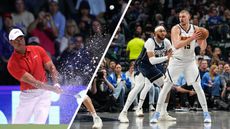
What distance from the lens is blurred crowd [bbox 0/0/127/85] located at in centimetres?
296

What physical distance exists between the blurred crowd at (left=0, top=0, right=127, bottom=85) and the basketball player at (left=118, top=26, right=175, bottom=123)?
14.6 ft

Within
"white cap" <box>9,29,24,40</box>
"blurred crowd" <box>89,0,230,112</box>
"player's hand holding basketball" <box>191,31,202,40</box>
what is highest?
"white cap" <box>9,29,24,40</box>

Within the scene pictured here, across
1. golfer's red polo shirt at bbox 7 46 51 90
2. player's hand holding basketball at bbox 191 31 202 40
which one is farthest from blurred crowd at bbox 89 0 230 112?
golfer's red polo shirt at bbox 7 46 51 90

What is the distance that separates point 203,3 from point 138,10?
2472 millimetres

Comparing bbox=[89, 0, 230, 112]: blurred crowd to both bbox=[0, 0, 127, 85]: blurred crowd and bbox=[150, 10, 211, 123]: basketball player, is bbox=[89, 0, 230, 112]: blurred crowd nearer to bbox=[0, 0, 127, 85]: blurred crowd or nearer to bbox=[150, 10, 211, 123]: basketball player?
bbox=[150, 10, 211, 123]: basketball player

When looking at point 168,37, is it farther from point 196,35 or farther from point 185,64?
point 196,35

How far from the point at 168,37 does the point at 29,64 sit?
8.53 metres

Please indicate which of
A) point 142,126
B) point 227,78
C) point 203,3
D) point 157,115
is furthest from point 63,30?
point 203,3

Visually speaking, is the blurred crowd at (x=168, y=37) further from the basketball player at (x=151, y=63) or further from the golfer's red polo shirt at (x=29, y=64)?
the golfer's red polo shirt at (x=29, y=64)

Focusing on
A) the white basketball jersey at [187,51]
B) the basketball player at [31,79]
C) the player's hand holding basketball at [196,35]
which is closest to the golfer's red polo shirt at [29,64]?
the basketball player at [31,79]

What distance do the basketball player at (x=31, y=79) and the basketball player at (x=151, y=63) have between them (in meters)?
3.62

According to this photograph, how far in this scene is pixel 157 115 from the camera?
7.87 metres

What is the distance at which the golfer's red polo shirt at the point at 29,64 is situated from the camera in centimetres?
388

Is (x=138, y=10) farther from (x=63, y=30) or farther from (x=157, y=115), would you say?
(x=63, y=30)
